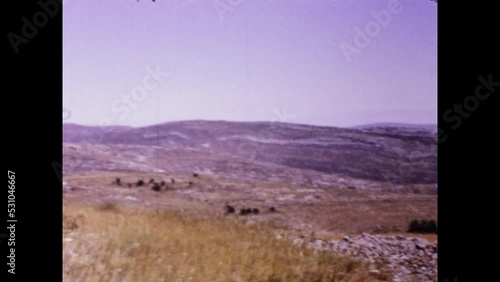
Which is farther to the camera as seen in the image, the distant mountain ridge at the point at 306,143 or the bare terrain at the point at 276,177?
the distant mountain ridge at the point at 306,143

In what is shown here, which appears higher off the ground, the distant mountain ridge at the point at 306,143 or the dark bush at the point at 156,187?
the distant mountain ridge at the point at 306,143

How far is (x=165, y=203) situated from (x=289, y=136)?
177 inches
